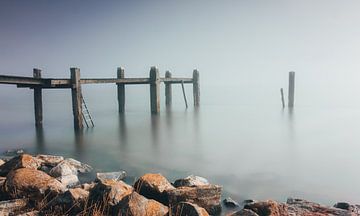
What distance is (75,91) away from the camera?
15625 millimetres

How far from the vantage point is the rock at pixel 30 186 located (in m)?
6.03

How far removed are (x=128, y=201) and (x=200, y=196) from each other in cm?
173

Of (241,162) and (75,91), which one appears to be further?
(75,91)

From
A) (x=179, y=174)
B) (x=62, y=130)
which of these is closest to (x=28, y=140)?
(x=62, y=130)

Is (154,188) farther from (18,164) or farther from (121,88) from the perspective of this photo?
(121,88)

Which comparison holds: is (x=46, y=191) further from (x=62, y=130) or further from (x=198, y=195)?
(x=62, y=130)

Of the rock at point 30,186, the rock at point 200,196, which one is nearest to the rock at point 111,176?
the rock at point 30,186

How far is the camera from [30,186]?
615 centimetres

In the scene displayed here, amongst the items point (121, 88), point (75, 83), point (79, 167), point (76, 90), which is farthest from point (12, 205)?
point (121, 88)

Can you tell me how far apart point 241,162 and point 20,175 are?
294 inches

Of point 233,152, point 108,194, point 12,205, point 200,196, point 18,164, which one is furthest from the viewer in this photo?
point 233,152

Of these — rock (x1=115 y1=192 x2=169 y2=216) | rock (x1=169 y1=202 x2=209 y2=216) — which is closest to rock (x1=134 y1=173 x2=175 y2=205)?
rock (x1=115 y1=192 x2=169 y2=216)

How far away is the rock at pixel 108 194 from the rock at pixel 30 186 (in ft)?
3.34

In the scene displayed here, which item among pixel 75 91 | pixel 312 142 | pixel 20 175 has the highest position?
pixel 75 91
